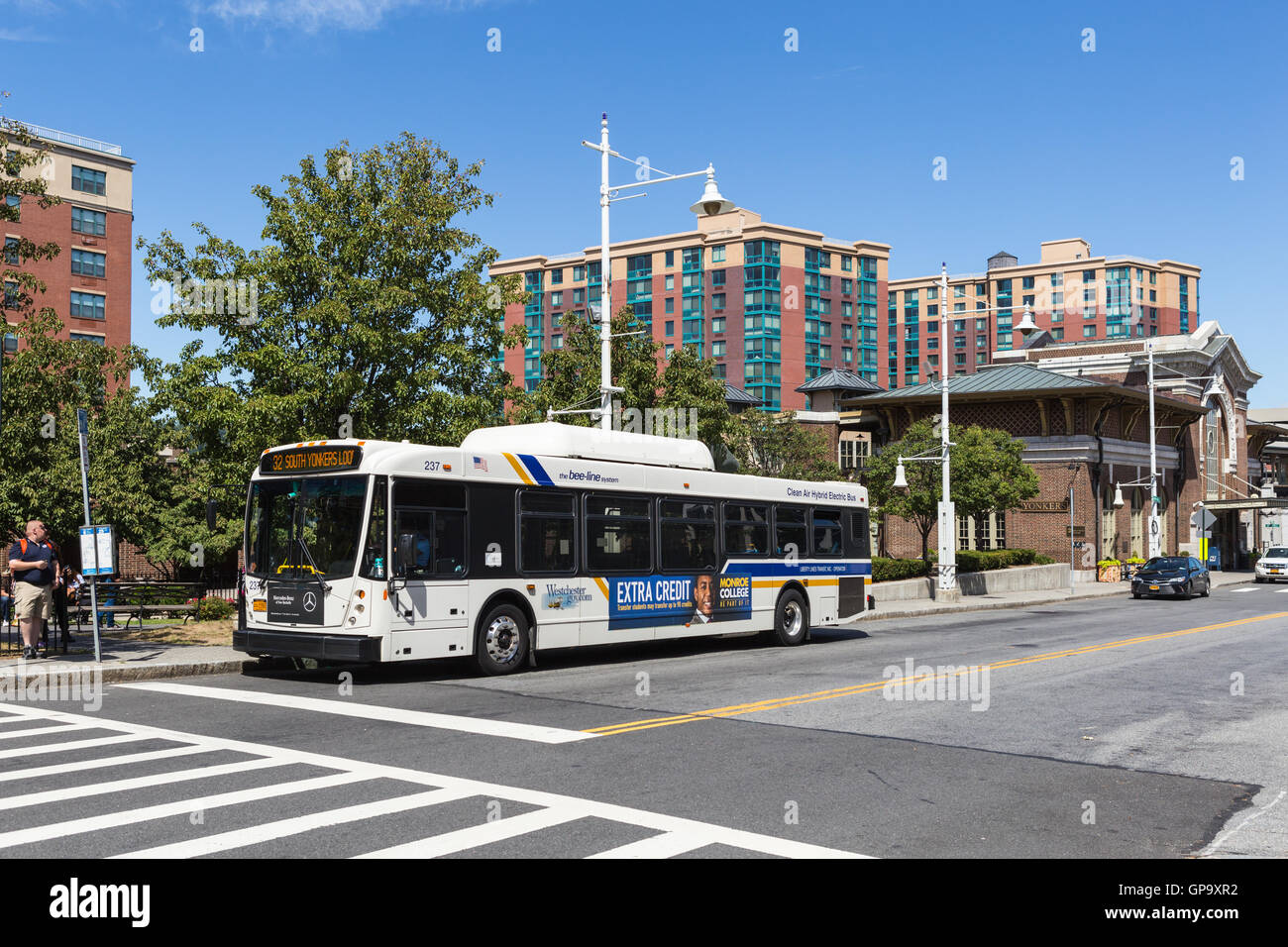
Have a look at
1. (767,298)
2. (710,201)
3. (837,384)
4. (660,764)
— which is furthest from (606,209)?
(767,298)

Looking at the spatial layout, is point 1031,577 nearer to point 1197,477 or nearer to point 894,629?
point 894,629

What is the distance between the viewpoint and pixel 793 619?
2120cm

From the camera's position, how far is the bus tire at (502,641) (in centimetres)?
1520

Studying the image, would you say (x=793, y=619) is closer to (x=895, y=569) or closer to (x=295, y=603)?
(x=295, y=603)

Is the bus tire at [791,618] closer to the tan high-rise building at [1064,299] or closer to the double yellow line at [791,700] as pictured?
the double yellow line at [791,700]

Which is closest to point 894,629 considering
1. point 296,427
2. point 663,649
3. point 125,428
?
point 663,649

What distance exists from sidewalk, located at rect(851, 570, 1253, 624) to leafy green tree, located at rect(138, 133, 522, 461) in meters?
9.70

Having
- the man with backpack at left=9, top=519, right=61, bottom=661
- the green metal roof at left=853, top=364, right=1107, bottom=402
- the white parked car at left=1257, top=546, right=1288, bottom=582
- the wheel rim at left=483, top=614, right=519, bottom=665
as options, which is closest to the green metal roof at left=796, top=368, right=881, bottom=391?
the green metal roof at left=853, top=364, right=1107, bottom=402

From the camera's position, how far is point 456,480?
15.0m

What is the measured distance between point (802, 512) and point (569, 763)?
12996 millimetres

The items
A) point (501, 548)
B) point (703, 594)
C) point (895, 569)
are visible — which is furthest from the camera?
point (895, 569)

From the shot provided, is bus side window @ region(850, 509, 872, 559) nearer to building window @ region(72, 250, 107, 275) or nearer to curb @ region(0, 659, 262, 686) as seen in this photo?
curb @ region(0, 659, 262, 686)

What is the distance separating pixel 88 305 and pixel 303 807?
235 feet
